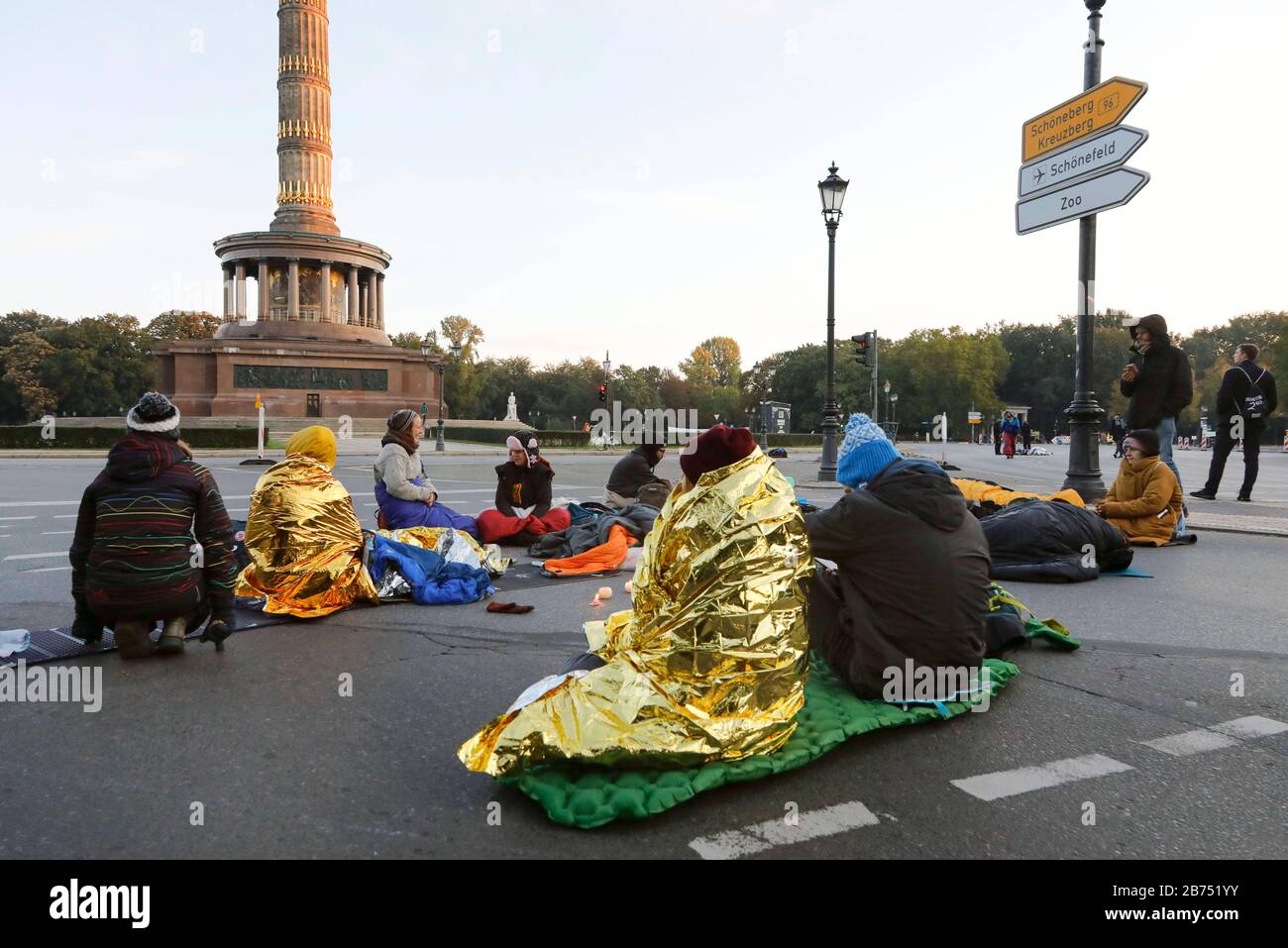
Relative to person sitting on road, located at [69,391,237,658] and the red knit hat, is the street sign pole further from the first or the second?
person sitting on road, located at [69,391,237,658]

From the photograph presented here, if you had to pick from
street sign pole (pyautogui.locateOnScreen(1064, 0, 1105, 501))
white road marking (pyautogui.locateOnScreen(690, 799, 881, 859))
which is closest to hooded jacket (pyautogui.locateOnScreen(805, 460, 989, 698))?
white road marking (pyautogui.locateOnScreen(690, 799, 881, 859))

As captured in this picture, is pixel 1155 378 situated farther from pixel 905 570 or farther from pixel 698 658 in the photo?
pixel 698 658

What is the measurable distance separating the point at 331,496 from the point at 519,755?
385 cm

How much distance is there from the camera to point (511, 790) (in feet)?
11.0

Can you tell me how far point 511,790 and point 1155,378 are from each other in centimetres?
1025

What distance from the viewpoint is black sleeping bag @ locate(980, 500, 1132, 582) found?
26.0 feet

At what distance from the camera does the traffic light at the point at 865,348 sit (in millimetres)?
26000

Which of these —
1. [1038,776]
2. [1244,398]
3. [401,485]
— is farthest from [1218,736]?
[1244,398]

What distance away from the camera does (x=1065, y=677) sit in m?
4.84

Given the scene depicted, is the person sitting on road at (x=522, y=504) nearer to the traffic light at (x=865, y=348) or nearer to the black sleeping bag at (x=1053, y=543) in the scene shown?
the black sleeping bag at (x=1053, y=543)

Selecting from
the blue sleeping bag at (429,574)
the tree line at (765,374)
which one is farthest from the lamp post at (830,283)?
the tree line at (765,374)

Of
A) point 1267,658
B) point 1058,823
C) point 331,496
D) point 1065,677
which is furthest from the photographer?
point 331,496
